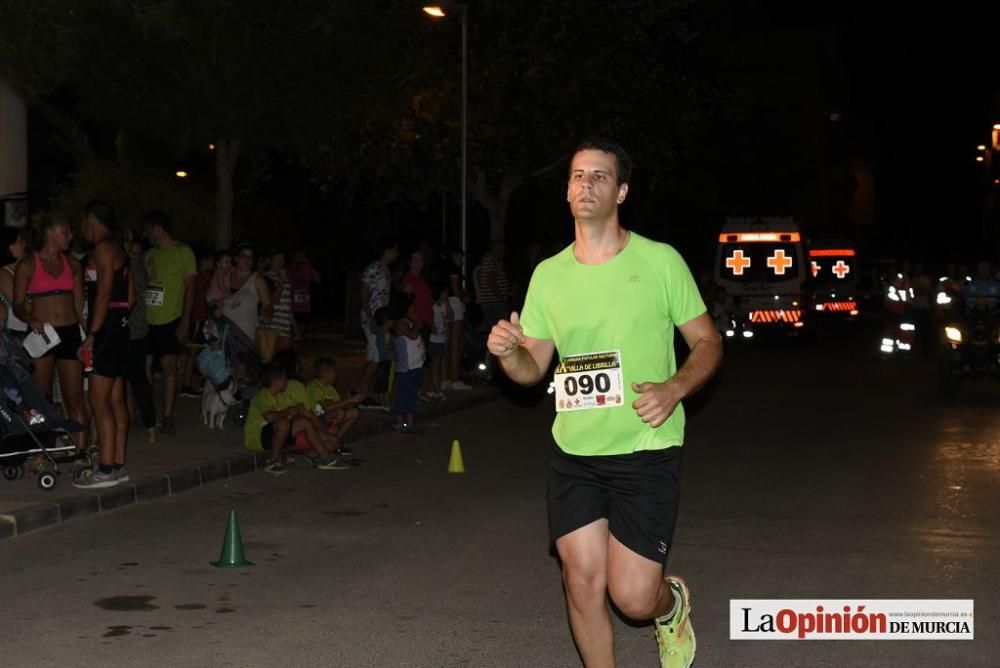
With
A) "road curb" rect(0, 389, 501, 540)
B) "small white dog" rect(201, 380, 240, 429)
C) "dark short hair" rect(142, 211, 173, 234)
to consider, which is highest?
"dark short hair" rect(142, 211, 173, 234)

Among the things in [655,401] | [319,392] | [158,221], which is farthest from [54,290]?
[655,401]

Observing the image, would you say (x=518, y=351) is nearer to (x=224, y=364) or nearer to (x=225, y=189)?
(x=224, y=364)

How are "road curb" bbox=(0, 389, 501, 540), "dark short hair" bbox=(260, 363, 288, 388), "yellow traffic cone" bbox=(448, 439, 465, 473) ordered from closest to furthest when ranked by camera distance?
"road curb" bbox=(0, 389, 501, 540)
"dark short hair" bbox=(260, 363, 288, 388)
"yellow traffic cone" bbox=(448, 439, 465, 473)

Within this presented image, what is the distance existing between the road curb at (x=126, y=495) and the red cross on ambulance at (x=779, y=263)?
21.8m

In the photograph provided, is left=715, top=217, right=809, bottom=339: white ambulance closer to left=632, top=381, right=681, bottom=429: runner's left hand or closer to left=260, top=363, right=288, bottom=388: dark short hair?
Answer: left=260, top=363, right=288, bottom=388: dark short hair

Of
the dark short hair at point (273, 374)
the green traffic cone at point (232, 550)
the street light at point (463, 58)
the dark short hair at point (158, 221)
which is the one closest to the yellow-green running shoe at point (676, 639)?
the green traffic cone at point (232, 550)

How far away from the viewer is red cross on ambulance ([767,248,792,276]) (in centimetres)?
3412

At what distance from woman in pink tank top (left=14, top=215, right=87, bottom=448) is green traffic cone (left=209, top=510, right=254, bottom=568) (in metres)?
3.48

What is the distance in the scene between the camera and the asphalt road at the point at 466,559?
286 inches

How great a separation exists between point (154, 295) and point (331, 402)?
85.7 inches

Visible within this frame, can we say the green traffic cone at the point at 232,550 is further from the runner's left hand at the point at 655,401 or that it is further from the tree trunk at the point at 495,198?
the tree trunk at the point at 495,198

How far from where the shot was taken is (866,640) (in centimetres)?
736

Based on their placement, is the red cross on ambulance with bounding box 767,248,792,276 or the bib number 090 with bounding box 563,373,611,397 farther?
the red cross on ambulance with bounding box 767,248,792,276

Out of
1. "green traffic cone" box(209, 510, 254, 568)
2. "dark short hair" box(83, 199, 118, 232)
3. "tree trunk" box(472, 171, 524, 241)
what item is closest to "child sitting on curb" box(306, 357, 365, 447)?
"dark short hair" box(83, 199, 118, 232)
